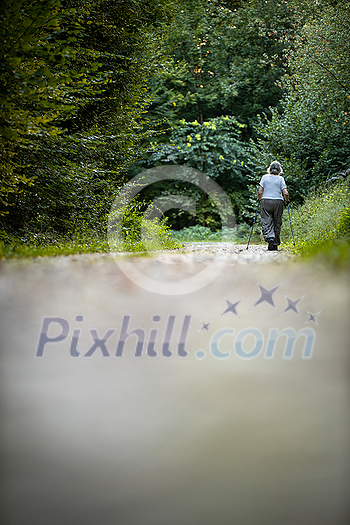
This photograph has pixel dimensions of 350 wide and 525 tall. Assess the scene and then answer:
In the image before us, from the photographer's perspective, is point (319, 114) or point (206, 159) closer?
point (319, 114)

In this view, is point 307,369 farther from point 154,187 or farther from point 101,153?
point 154,187

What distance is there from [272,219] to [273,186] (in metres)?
0.68

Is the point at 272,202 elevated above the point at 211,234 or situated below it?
above

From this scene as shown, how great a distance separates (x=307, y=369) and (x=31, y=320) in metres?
2.34

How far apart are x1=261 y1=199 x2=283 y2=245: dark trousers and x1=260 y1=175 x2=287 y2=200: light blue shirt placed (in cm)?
10

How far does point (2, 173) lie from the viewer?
7.79 meters

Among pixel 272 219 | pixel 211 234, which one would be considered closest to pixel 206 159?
pixel 211 234

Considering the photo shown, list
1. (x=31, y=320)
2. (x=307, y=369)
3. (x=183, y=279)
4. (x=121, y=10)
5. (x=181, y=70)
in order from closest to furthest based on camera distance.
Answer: (x=307, y=369), (x=31, y=320), (x=183, y=279), (x=121, y=10), (x=181, y=70)

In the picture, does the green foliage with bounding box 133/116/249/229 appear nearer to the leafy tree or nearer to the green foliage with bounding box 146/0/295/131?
the green foliage with bounding box 146/0/295/131

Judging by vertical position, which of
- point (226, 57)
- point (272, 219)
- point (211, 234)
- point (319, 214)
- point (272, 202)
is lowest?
point (211, 234)

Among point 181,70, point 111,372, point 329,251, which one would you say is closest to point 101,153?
point 329,251

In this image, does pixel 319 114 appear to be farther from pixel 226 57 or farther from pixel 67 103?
pixel 67 103

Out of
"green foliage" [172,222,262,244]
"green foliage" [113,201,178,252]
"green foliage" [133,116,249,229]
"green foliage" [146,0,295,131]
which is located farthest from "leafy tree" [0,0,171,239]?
"green foliage" [146,0,295,131]

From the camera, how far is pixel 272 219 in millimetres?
10602
